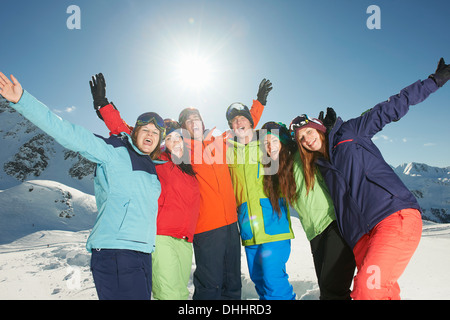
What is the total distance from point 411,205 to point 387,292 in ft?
3.00

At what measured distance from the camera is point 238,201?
354 cm

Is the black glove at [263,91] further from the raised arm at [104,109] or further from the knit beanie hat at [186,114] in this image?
the raised arm at [104,109]

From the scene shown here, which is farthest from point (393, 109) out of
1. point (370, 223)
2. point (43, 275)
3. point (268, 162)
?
point (43, 275)

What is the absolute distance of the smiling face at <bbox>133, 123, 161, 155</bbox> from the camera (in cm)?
294

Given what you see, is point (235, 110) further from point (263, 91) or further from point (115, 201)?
point (115, 201)

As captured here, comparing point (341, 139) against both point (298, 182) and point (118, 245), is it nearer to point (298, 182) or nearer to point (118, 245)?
point (298, 182)

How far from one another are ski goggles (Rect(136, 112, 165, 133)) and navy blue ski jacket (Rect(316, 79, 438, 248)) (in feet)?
7.37

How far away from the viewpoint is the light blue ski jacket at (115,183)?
214 centimetres

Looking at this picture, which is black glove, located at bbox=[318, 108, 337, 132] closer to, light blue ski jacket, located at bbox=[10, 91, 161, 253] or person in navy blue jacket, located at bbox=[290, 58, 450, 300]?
person in navy blue jacket, located at bbox=[290, 58, 450, 300]

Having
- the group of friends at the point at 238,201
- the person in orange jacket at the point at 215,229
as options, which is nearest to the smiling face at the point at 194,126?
the group of friends at the point at 238,201

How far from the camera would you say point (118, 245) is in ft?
7.59

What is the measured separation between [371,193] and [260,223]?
1432mm

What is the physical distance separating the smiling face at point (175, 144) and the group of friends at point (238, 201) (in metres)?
0.02

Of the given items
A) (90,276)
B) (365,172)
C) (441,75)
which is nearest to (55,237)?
(90,276)
